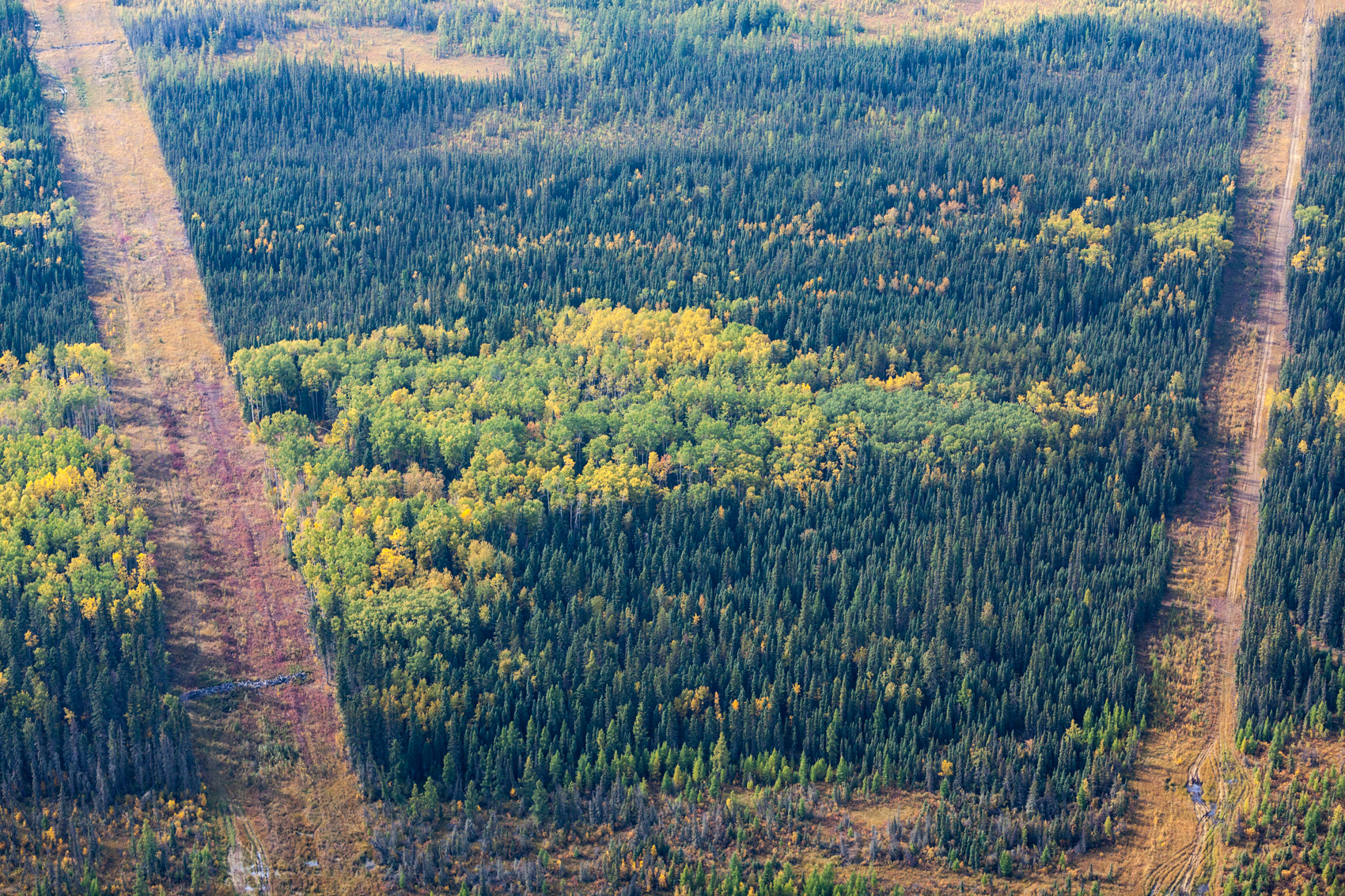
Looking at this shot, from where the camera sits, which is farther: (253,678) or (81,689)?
(253,678)

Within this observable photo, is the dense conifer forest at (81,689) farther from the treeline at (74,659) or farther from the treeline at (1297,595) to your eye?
the treeline at (1297,595)

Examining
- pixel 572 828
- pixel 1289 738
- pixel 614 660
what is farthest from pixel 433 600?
pixel 1289 738

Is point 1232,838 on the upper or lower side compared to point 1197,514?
lower

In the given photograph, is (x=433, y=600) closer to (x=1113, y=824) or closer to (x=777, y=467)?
(x=777, y=467)

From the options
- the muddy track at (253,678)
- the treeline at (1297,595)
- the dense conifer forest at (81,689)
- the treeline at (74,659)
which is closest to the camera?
the dense conifer forest at (81,689)

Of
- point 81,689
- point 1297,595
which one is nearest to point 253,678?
point 81,689

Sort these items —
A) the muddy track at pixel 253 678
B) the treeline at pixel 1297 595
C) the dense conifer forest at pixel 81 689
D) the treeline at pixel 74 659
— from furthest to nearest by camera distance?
the treeline at pixel 1297 595, the muddy track at pixel 253 678, the treeline at pixel 74 659, the dense conifer forest at pixel 81 689

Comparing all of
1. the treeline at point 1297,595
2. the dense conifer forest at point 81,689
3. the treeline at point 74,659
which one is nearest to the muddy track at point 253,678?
the dense conifer forest at point 81,689

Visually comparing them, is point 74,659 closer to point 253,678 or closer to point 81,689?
point 81,689

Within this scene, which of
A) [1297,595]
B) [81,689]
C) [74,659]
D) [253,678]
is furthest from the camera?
[1297,595]

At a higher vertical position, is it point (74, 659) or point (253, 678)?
point (74, 659)

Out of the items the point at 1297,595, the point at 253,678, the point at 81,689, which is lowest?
the point at 253,678
